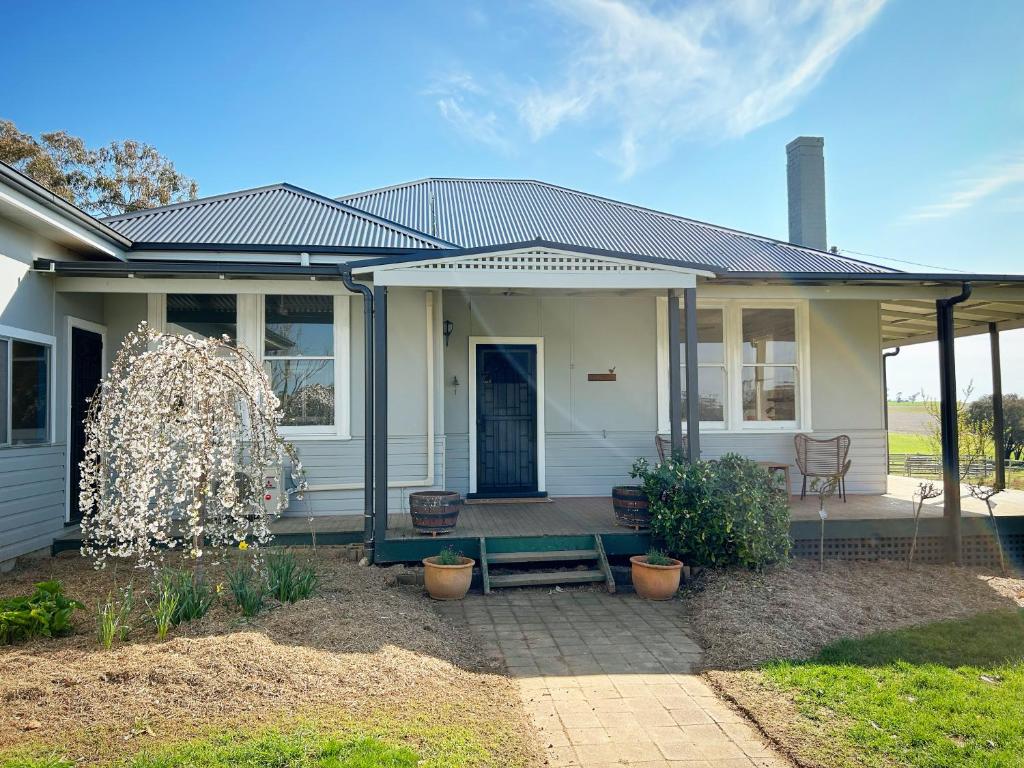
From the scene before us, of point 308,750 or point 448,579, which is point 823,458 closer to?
point 448,579

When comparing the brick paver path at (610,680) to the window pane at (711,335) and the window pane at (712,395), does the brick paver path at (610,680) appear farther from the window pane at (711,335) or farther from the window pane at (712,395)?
the window pane at (711,335)

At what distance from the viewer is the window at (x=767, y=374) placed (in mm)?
9125

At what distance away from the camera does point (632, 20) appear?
30.0ft

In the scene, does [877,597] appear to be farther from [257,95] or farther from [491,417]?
[257,95]

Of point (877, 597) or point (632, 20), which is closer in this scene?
point (877, 597)

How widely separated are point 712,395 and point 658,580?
3.86 metres

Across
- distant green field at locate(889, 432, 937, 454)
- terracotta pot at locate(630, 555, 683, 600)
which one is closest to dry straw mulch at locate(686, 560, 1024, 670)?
terracotta pot at locate(630, 555, 683, 600)

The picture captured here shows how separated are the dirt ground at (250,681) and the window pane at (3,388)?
198cm

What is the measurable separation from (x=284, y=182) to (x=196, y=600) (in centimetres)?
765

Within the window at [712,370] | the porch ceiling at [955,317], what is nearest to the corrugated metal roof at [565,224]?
the window at [712,370]

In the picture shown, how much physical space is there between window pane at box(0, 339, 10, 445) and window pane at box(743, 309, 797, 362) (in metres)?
8.45

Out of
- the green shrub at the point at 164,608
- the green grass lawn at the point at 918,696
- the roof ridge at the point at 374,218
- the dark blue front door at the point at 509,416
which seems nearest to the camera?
the green grass lawn at the point at 918,696

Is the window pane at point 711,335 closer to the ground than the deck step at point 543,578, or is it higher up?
higher up

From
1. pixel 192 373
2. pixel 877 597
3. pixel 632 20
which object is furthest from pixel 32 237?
pixel 877 597
